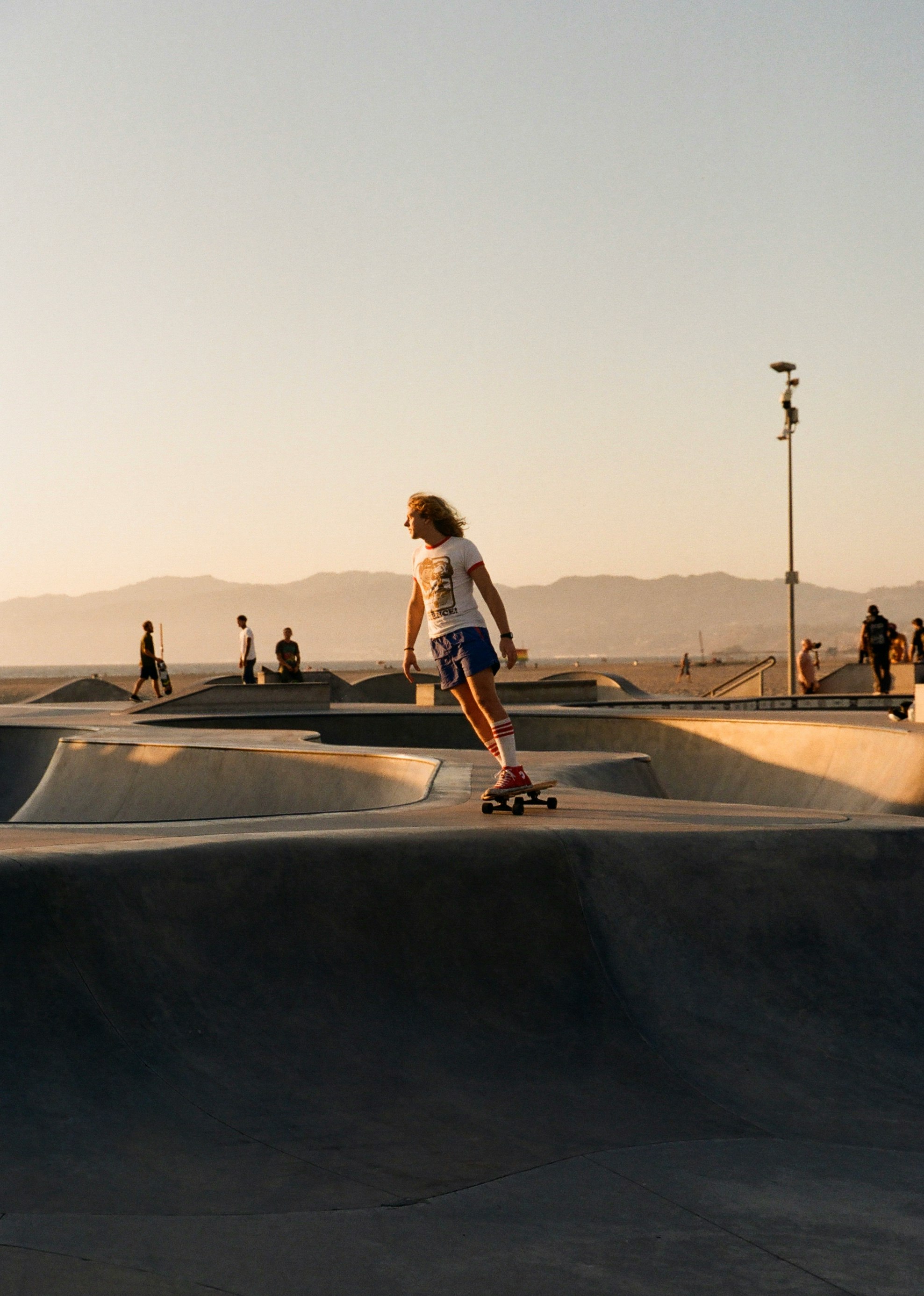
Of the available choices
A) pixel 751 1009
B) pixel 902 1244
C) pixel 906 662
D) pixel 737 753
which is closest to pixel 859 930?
pixel 751 1009

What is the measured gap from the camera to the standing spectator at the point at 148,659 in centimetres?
2198

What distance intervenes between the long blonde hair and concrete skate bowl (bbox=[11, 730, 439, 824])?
73.3 inches

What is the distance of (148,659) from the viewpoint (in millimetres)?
23062

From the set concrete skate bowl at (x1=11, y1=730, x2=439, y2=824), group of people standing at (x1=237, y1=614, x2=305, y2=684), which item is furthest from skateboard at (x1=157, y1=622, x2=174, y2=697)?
concrete skate bowl at (x1=11, y1=730, x2=439, y2=824)

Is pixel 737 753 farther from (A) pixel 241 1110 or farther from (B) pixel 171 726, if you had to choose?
(A) pixel 241 1110

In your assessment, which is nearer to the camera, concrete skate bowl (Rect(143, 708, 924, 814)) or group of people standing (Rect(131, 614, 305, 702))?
concrete skate bowl (Rect(143, 708, 924, 814))

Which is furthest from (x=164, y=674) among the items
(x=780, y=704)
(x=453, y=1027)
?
(x=453, y=1027)

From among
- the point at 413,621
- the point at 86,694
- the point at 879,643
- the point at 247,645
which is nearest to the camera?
the point at 413,621

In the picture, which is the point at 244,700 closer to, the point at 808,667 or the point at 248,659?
the point at 248,659

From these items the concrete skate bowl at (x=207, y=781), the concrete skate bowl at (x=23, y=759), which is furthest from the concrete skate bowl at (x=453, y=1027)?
the concrete skate bowl at (x=23, y=759)

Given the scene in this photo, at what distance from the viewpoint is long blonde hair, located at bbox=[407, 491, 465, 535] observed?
6.31 m

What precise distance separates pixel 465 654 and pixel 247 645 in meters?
17.3

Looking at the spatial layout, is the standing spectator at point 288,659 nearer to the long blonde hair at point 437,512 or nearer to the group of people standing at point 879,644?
the group of people standing at point 879,644

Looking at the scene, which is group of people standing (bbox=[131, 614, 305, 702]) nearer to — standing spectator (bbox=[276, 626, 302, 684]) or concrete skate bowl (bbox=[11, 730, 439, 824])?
standing spectator (bbox=[276, 626, 302, 684])
